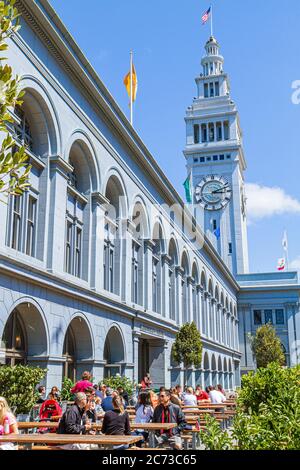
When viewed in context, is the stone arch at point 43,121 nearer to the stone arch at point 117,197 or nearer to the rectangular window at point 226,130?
the stone arch at point 117,197

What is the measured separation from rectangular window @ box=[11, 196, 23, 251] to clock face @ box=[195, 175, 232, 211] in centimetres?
6015

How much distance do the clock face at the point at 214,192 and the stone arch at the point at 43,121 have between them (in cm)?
5813

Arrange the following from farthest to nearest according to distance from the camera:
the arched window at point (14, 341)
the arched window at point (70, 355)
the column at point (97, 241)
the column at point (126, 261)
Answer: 1. the column at point (126, 261)
2. the column at point (97, 241)
3. the arched window at point (70, 355)
4. the arched window at point (14, 341)

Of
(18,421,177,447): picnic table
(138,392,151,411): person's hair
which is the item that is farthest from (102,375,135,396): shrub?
(18,421,177,447): picnic table

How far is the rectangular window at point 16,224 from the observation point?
55.5 feet

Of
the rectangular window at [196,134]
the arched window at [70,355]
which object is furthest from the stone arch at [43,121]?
the rectangular window at [196,134]

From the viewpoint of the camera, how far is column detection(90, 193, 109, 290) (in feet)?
72.4

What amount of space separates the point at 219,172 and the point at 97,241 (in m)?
56.4

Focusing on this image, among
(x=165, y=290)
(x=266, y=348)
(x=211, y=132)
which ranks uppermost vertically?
(x=211, y=132)

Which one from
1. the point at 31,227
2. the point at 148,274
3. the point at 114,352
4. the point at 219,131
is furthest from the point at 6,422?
the point at 219,131

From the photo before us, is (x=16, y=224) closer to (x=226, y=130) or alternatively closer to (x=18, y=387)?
(x=18, y=387)

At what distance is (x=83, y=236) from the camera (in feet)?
72.8
